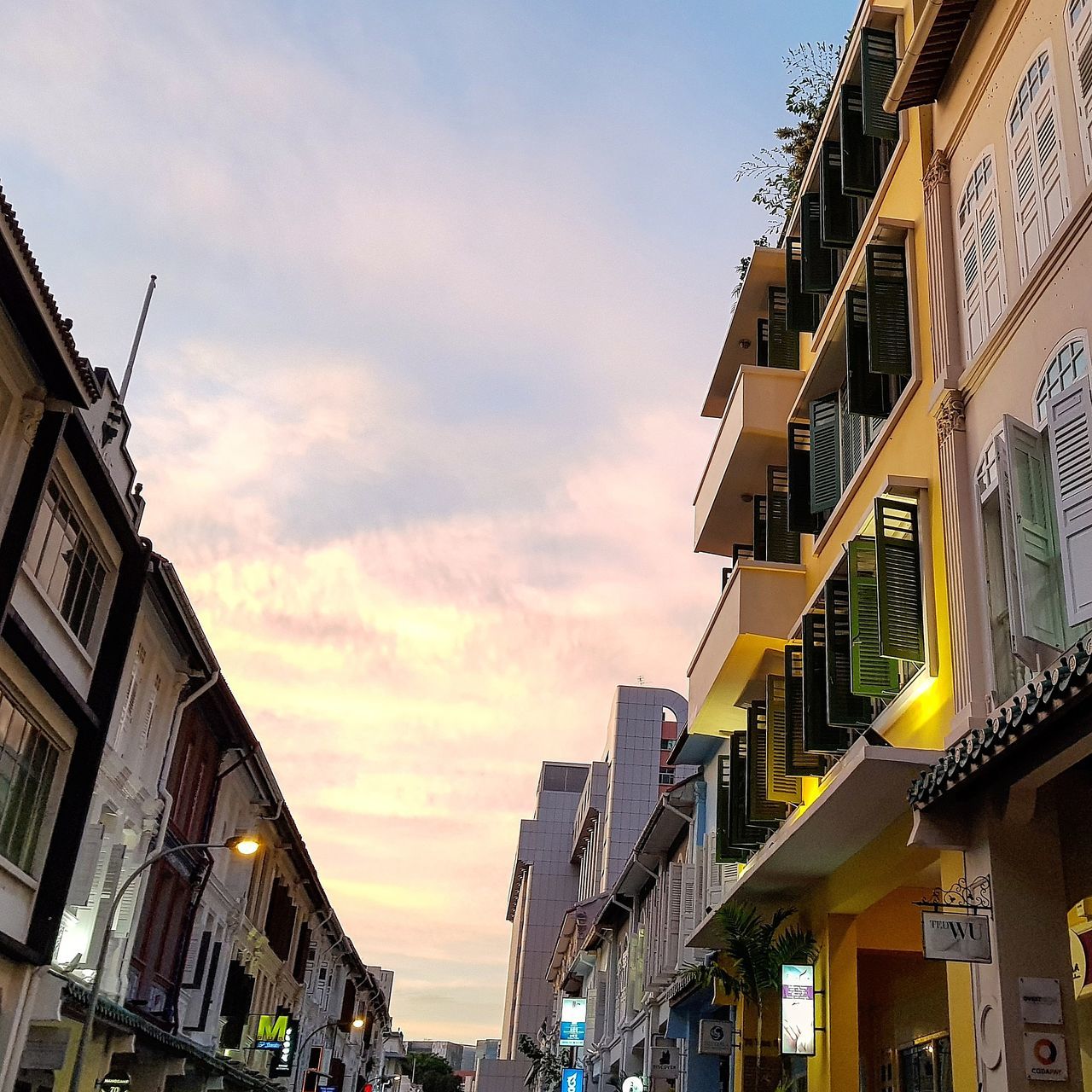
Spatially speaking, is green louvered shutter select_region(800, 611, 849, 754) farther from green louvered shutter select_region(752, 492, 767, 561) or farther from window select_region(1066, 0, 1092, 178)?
window select_region(1066, 0, 1092, 178)

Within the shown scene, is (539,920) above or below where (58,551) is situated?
above

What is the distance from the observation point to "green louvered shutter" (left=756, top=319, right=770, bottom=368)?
67.1 feet

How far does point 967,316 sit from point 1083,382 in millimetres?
3264

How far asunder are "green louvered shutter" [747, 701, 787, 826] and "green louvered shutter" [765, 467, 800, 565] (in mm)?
2479

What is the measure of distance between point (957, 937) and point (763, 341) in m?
13.0

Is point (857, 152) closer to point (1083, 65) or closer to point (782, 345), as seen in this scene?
point (782, 345)

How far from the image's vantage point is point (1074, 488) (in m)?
9.17

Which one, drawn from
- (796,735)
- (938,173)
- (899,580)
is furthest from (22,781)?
(938,173)

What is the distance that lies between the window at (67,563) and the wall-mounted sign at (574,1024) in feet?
108

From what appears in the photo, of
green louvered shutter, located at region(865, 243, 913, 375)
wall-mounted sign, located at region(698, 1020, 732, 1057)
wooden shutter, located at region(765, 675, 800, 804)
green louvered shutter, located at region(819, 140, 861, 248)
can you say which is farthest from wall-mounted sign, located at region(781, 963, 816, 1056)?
green louvered shutter, located at region(819, 140, 861, 248)

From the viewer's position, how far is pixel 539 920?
97.5 m

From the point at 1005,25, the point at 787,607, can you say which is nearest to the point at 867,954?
the point at 787,607

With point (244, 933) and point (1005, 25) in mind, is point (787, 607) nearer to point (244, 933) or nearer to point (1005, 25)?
point (1005, 25)

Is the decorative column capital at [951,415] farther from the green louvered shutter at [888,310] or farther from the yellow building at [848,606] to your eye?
the green louvered shutter at [888,310]
